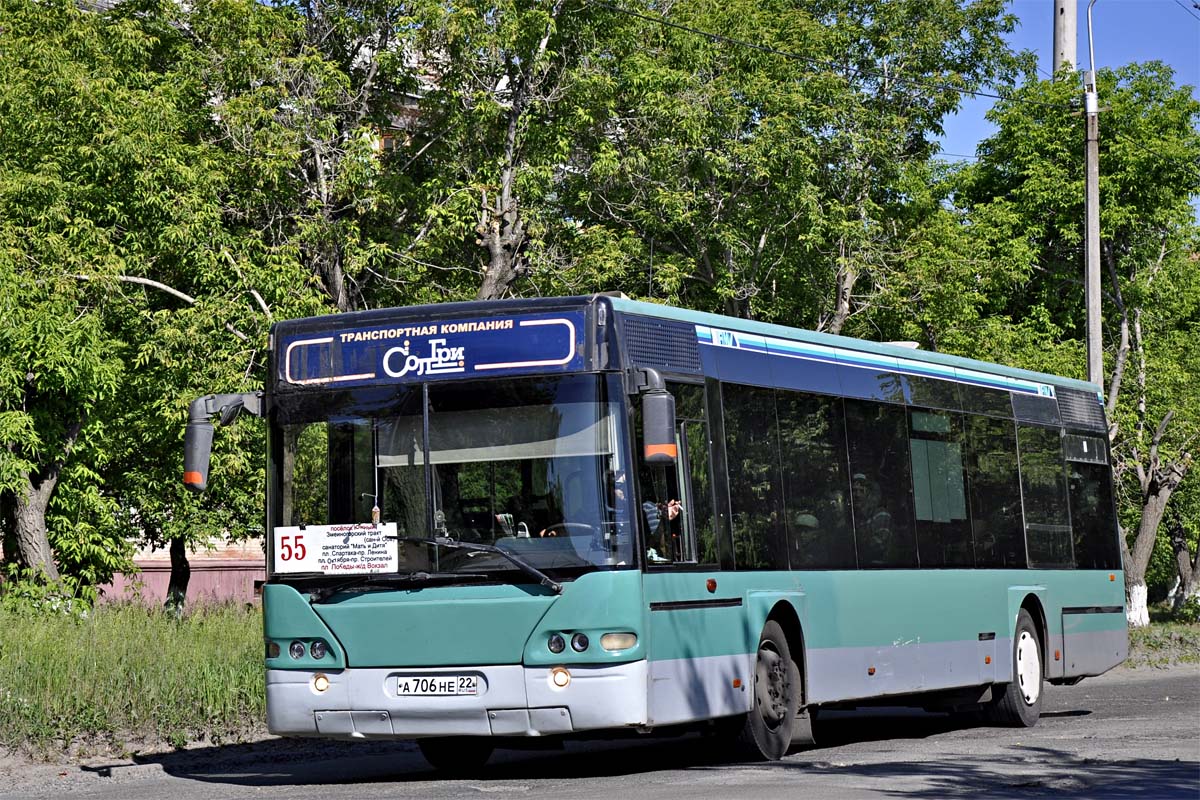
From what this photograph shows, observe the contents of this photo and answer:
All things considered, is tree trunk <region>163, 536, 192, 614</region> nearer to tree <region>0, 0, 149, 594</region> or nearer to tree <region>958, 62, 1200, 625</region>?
tree <region>0, 0, 149, 594</region>

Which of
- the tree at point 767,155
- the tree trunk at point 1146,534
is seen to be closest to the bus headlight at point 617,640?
the tree at point 767,155

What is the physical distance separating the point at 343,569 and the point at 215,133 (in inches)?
623

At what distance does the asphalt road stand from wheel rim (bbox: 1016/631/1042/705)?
30cm

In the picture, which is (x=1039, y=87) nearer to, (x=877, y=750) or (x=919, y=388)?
(x=919, y=388)

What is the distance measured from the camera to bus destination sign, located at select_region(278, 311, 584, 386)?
11148 millimetres

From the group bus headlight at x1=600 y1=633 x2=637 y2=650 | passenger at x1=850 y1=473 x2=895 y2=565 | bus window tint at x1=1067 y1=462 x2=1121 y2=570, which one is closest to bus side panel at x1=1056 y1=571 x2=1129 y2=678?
bus window tint at x1=1067 y1=462 x2=1121 y2=570

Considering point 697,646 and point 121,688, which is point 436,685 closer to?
point 697,646

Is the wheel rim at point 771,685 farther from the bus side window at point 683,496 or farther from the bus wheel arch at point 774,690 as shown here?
the bus side window at point 683,496

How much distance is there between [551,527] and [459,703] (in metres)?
1.21

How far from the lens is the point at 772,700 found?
12.4 meters

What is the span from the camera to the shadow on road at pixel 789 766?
997cm

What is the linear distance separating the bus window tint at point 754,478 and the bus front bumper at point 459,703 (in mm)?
1653

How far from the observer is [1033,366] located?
32.9 meters

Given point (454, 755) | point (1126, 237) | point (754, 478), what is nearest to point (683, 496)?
point (754, 478)
